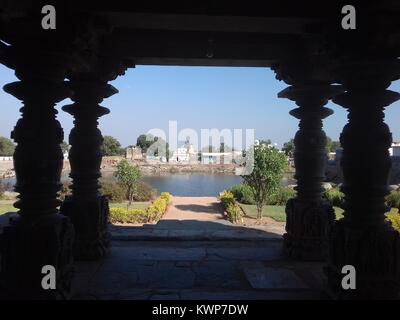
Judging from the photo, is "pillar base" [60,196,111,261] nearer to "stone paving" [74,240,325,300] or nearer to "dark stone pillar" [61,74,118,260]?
"dark stone pillar" [61,74,118,260]

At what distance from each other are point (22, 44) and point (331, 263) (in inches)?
127

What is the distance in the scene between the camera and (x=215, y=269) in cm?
439

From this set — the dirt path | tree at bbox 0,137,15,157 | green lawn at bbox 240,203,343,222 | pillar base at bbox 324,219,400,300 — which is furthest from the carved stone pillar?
tree at bbox 0,137,15,157

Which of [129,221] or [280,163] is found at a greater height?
[280,163]

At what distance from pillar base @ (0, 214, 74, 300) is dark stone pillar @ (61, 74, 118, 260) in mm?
1567

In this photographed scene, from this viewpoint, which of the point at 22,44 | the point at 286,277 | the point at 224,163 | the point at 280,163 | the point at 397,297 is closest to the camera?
the point at 22,44

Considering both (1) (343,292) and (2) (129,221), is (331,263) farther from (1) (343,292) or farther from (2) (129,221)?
(2) (129,221)

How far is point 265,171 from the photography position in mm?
14211

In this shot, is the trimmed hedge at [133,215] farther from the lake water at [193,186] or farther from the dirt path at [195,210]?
the lake water at [193,186]

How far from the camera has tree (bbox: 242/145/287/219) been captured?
14172 mm

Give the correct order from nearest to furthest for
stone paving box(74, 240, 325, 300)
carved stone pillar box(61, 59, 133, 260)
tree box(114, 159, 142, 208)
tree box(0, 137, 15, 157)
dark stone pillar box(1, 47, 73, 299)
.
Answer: dark stone pillar box(1, 47, 73, 299), stone paving box(74, 240, 325, 300), carved stone pillar box(61, 59, 133, 260), tree box(114, 159, 142, 208), tree box(0, 137, 15, 157)

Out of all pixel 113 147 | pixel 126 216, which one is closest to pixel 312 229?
pixel 126 216

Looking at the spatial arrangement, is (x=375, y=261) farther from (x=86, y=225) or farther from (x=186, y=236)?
(x=186, y=236)
